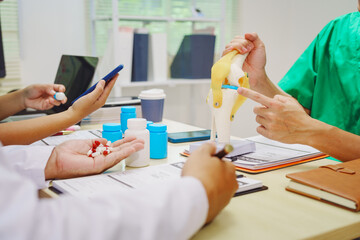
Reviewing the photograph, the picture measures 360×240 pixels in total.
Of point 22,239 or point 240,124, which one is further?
point 240,124

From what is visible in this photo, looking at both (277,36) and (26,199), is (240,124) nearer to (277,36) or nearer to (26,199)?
(277,36)

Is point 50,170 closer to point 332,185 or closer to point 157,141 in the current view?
point 157,141

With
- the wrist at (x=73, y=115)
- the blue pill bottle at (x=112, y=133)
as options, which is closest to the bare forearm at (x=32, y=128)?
the wrist at (x=73, y=115)

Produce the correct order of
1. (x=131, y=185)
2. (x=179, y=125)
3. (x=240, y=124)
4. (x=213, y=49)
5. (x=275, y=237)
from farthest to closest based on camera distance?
(x=240, y=124) < (x=213, y=49) < (x=179, y=125) < (x=131, y=185) < (x=275, y=237)

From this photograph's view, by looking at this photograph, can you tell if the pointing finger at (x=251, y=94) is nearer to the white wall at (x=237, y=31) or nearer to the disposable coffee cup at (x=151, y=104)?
the disposable coffee cup at (x=151, y=104)

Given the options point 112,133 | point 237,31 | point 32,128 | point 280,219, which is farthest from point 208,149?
point 237,31

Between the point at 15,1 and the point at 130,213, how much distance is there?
2.30 m

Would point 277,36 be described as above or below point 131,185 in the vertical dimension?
above

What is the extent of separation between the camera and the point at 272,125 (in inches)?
42.1

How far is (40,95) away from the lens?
1.35 m

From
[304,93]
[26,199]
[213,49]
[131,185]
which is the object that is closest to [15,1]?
[213,49]

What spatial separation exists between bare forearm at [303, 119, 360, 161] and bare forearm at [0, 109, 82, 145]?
2.34ft

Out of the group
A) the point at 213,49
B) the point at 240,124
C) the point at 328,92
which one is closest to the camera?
the point at 328,92

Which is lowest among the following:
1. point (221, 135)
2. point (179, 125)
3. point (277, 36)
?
point (179, 125)
